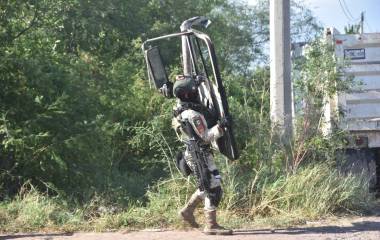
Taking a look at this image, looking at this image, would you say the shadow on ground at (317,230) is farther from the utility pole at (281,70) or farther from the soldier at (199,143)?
the utility pole at (281,70)

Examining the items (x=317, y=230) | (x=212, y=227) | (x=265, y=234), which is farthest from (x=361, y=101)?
(x=212, y=227)

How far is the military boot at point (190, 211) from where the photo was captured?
664 cm

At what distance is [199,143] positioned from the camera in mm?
6594

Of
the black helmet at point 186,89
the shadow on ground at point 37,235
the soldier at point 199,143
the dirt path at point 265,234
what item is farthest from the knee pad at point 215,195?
the shadow on ground at point 37,235

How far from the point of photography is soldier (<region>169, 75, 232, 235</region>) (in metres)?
6.45

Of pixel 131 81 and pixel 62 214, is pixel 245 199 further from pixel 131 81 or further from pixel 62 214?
pixel 131 81

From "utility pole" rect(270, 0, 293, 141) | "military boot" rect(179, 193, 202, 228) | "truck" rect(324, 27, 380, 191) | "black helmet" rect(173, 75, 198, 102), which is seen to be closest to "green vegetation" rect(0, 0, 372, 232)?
"utility pole" rect(270, 0, 293, 141)

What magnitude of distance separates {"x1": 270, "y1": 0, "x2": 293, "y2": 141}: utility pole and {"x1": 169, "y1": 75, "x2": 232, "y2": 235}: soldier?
1.95 metres

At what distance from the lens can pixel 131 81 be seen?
11.7 m

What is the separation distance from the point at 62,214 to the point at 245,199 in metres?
2.19

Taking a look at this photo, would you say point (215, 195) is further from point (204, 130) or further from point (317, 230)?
point (317, 230)

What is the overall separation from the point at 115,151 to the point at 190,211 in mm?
4176

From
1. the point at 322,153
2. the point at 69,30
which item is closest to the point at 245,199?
the point at 322,153

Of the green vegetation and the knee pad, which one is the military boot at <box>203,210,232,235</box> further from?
the green vegetation
